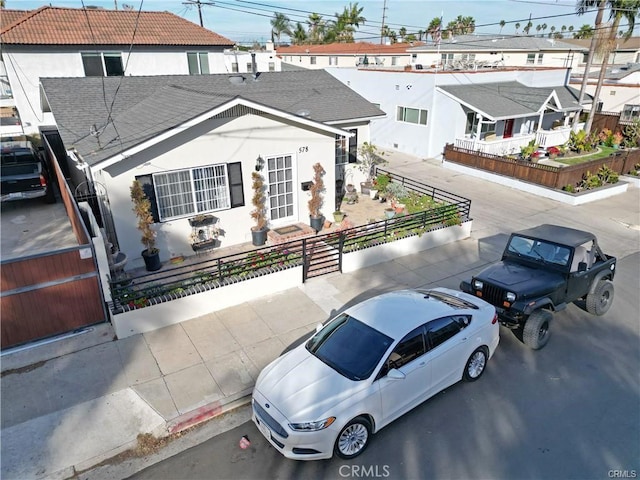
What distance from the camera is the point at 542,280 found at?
27.8 feet

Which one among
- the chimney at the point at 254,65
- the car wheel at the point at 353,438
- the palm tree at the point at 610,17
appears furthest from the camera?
the palm tree at the point at 610,17

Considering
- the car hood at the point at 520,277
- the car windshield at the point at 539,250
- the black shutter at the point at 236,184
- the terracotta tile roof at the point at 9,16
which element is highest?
the terracotta tile roof at the point at 9,16

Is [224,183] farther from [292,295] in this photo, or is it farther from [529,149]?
[529,149]

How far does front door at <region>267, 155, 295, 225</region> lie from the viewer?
12.7m

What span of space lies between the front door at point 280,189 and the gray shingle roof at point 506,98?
13700 millimetres

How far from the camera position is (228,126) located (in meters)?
11.4

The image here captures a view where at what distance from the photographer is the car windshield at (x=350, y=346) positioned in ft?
19.6

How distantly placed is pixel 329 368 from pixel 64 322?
5.83m

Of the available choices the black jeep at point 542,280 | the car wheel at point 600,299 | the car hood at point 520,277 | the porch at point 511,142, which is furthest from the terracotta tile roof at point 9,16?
the car wheel at point 600,299

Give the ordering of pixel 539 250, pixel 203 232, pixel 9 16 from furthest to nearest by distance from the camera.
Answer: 1. pixel 9 16
2. pixel 203 232
3. pixel 539 250

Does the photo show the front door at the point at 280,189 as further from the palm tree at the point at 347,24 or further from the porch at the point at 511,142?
the palm tree at the point at 347,24

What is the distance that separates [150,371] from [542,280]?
25.1 ft

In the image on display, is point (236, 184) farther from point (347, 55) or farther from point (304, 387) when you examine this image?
point (347, 55)

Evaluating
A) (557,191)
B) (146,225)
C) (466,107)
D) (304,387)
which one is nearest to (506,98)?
(466,107)
